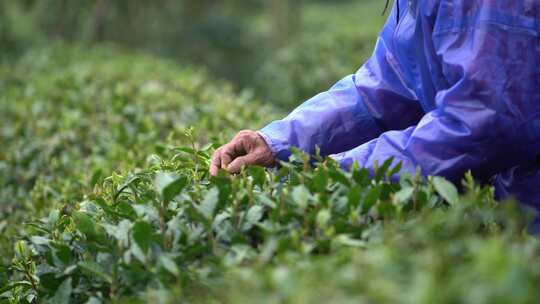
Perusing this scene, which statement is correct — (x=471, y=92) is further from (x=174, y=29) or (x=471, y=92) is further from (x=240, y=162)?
(x=174, y=29)

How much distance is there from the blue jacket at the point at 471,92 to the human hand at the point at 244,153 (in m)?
0.32

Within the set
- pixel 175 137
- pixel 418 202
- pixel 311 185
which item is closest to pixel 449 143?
pixel 418 202

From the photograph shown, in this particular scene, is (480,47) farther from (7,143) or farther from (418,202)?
(7,143)

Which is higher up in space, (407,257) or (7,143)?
(407,257)

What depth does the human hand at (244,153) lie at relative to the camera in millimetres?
2521

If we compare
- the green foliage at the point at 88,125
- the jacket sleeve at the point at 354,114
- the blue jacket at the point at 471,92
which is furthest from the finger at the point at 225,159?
the green foliage at the point at 88,125

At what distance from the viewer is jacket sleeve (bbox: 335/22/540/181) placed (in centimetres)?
205

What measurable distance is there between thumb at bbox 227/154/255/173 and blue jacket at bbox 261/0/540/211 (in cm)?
34

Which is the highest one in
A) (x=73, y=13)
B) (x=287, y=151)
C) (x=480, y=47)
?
(x=480, y=47)

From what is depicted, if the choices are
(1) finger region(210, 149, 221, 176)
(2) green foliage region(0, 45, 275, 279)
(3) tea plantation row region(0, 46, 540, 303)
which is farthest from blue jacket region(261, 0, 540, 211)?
(2) green foliage region(0, 45, 275, 279)

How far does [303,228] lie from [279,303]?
57 centimetres

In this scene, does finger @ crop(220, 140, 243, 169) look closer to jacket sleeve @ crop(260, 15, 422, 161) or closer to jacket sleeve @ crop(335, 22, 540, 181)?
jacket sleeve @ crop(260, 15, 422, 161)

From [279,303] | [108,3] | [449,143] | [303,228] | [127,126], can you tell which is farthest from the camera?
[108,3]

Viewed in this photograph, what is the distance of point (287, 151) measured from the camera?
258 cm
